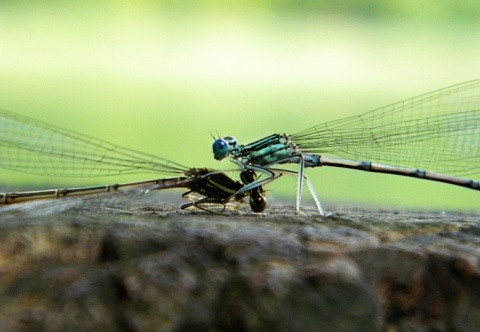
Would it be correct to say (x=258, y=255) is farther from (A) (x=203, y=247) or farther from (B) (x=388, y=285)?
(B) (x=388, y=285)

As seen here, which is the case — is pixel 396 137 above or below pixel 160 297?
above

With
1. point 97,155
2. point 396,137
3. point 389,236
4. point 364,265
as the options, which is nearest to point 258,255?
point 364,265

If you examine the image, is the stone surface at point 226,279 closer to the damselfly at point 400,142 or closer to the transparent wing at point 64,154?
the transparent wing at point 64,154

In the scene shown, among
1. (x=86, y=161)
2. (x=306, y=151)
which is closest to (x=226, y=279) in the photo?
(x=86, y=161)

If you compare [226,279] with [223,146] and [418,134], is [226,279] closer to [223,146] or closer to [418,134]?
[223,146]

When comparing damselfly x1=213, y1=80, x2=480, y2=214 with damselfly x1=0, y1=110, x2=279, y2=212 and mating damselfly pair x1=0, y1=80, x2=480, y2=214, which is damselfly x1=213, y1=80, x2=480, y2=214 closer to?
mating damselfly pair x1=0, y1=80, x2=480, y2=214

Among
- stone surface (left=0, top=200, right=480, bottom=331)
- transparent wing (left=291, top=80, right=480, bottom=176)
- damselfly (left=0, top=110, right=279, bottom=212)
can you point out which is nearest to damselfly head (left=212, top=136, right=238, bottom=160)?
damselfly (left=0, top=110, right=279, bottom=212)
